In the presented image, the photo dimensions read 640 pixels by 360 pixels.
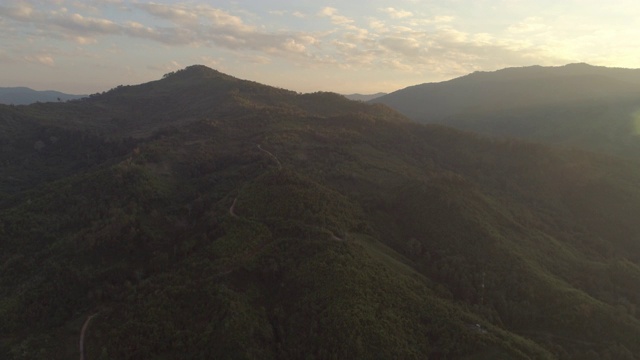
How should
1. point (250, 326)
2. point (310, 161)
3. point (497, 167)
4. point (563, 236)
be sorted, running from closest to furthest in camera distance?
1. point (250, 326)
2. point (563, 236)
3. point (310, 161)
4. point (497, 167)

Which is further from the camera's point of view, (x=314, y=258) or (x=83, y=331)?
(x=314, y=258)

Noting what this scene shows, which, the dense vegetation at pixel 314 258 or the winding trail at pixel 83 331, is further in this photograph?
the dense vegetation at pixel 314 258

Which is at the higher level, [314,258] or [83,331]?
[314,258]

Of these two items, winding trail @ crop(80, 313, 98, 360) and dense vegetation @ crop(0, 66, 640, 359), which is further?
dense vegetation @ crop(0, 66, 640, 359)

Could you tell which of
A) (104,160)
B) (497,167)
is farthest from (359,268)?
(104,160)

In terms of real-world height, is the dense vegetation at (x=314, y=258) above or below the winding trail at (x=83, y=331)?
above

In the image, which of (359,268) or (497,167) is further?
(497,167)

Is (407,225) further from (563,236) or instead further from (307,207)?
(563,236)

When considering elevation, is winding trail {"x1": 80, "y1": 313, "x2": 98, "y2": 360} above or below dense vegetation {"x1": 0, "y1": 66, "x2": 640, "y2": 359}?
→ below
